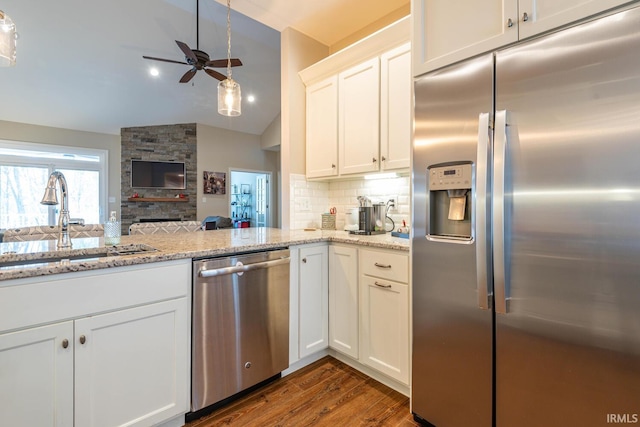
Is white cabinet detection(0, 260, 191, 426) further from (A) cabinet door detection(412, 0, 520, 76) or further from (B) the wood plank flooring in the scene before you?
(A) cabinet door detection(412, 0, 520, 76)

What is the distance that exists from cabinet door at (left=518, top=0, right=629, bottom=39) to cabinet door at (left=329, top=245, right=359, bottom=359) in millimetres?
1426

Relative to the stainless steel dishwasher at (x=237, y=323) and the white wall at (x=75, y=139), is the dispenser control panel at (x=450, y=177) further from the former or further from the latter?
the white wall at (x=75, y=139)

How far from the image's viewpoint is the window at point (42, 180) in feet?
19.5

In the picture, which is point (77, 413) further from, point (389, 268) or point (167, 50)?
point (167, 50)

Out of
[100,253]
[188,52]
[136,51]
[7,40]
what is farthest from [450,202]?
[136,51]

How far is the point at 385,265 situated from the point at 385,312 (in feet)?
0.96

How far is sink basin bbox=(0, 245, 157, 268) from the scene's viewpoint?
4.46ft

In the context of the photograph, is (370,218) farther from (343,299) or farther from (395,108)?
(395,108)

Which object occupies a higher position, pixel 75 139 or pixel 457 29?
pixel 75 139

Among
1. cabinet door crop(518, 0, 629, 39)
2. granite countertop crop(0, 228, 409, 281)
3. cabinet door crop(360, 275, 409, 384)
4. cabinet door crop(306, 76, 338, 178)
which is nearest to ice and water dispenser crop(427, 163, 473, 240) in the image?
granite countertop crop(0, 228, 409, 281)

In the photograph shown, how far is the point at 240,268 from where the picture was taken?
1674mm

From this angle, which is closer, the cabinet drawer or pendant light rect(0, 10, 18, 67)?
pendant light rect(0, 10, 18, 67)

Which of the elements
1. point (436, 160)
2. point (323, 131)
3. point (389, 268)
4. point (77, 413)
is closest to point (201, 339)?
point (77, 413)

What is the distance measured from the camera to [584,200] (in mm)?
1017
